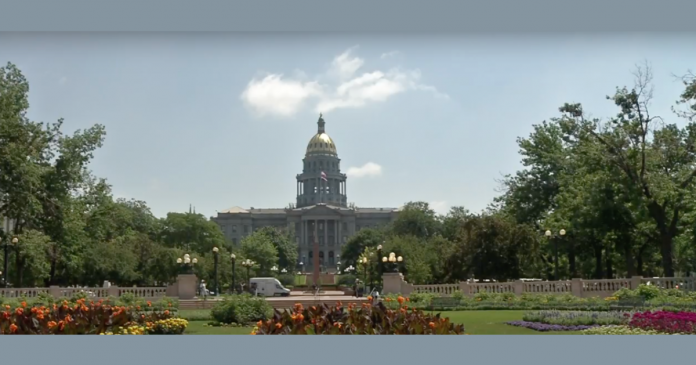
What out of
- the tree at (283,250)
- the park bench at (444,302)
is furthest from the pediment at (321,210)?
the park bench at (444,302)

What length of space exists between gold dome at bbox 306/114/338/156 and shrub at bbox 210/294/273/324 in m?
123

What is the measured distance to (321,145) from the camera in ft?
477

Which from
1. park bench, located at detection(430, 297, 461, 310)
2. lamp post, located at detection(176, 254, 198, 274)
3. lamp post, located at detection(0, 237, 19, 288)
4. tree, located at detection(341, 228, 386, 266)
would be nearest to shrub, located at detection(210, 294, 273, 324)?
park bench, located at detection(430, 297, 461, 310)

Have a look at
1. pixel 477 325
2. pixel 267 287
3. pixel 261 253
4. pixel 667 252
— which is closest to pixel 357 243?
pixel 261 253

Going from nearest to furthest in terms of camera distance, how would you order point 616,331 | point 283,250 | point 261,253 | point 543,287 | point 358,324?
point 358,324, point 616,331, point 543,287, point 261,253, point 283,250

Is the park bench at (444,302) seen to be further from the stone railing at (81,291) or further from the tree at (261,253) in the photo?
the tree at (261,253)

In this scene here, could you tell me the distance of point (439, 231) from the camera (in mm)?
88875

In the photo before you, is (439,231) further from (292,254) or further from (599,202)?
(599,202)

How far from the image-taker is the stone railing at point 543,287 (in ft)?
106

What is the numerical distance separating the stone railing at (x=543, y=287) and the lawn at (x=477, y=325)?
7.23 metres

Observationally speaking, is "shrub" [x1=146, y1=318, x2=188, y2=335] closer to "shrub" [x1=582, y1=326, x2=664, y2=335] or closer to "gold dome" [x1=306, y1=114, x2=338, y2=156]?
"shrub" [x1=582, y1=326, x2=664, y2=335]

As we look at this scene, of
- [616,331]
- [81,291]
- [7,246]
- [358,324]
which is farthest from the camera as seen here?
[7,246]

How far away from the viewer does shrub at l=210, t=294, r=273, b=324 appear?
21281mm

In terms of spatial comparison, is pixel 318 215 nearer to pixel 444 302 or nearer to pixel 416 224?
pixel 416 224
